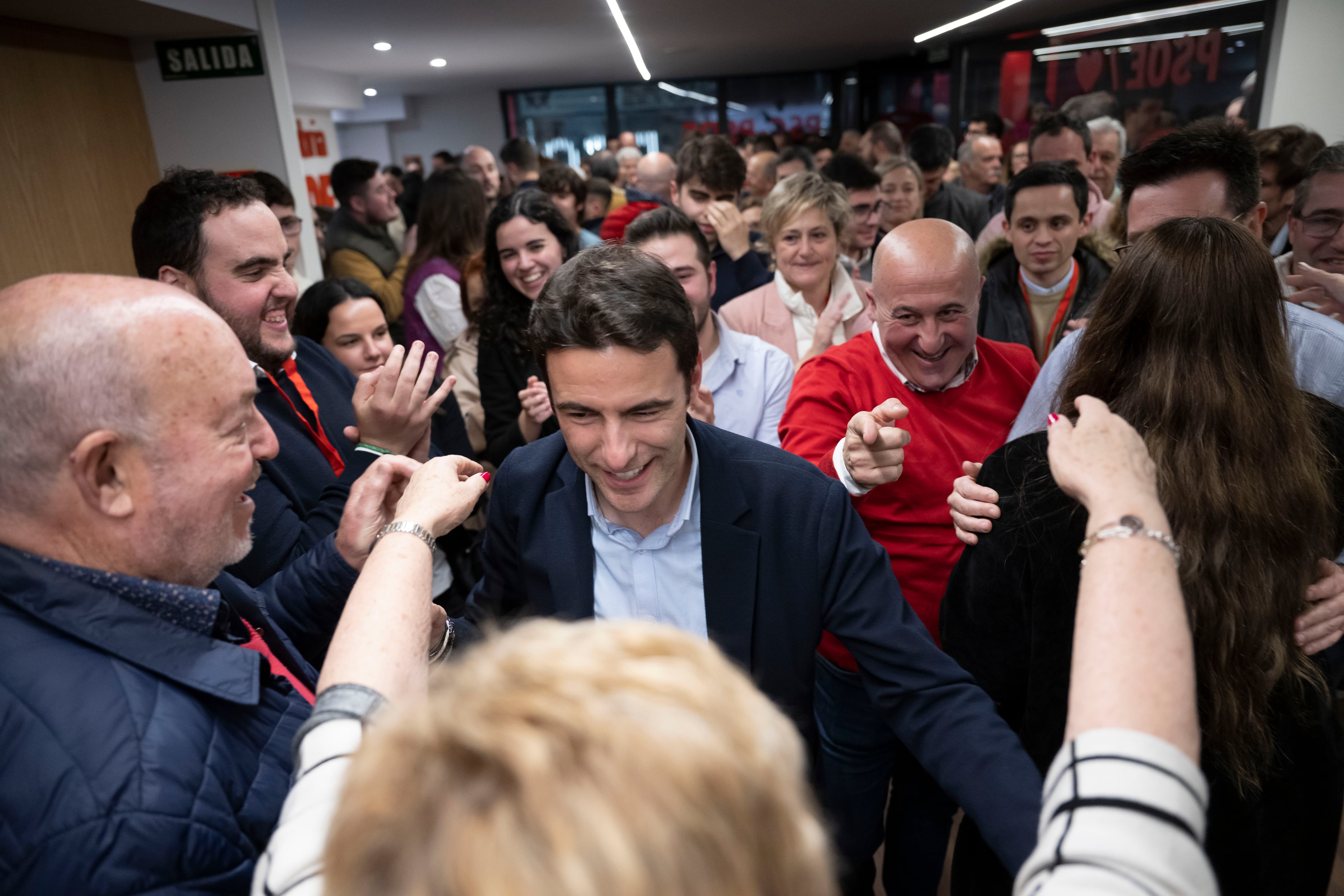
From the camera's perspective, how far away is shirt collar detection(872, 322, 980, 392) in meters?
1.94

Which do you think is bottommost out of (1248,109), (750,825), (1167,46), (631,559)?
(631,559)

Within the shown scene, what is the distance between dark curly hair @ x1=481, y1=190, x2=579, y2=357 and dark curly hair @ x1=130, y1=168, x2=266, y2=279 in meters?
1.13

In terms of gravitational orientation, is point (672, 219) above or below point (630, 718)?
above

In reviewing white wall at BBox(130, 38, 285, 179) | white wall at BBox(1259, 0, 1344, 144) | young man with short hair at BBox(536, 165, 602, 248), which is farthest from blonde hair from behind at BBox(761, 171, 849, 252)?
white wall at BBox(1259, 0, 1344, 144)

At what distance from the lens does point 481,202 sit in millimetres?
3967

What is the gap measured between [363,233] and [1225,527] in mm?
4623

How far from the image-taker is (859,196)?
4.01 metres

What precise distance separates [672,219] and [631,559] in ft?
4.78

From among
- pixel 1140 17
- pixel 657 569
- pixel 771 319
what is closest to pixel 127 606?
pixel 657 569

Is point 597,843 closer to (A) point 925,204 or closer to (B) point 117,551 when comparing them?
(B) point 117,551

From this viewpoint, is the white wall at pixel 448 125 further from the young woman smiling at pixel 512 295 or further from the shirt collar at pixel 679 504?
the shirt collar at pixel 679 504

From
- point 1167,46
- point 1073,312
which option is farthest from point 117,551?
point 1167,46

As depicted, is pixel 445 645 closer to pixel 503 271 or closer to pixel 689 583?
pixel 689 583

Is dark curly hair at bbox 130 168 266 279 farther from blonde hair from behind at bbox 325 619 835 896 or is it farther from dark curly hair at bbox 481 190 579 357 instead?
blonde hair from behind at bbox 325 619 835 896
